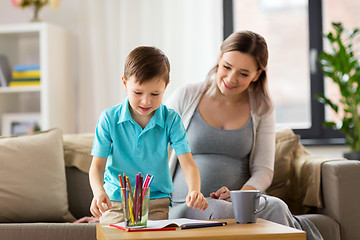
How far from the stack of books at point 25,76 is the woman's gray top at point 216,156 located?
62.4 inches

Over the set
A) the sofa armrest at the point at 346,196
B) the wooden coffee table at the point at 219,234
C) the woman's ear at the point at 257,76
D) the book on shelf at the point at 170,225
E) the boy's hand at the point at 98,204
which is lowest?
the sofa armrest at the point at 346,196

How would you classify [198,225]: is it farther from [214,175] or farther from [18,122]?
[18,122]

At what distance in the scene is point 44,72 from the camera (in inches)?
122

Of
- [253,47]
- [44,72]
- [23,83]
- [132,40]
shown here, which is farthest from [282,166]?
[23,83]

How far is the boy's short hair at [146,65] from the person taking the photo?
1.34 meters

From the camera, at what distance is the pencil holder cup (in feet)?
3.87

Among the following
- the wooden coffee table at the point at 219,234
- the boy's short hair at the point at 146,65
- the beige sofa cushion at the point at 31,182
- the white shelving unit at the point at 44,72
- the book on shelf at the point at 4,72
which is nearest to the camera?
the wooden coffee table at the point at 219,234

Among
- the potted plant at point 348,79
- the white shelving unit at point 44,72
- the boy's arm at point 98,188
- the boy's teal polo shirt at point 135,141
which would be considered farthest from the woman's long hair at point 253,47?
the white shelving unit at point 44,72

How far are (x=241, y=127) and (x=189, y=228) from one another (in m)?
0.81

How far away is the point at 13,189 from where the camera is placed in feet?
6.59

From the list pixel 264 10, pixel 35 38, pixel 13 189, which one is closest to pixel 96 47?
pixel 35 38

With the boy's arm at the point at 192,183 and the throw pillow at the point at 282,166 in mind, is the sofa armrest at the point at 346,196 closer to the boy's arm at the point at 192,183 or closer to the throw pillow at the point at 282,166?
the throw pillow at the point at 282,166

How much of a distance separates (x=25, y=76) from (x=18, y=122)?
32cm

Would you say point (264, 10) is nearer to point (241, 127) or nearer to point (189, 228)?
point (241, 127)
